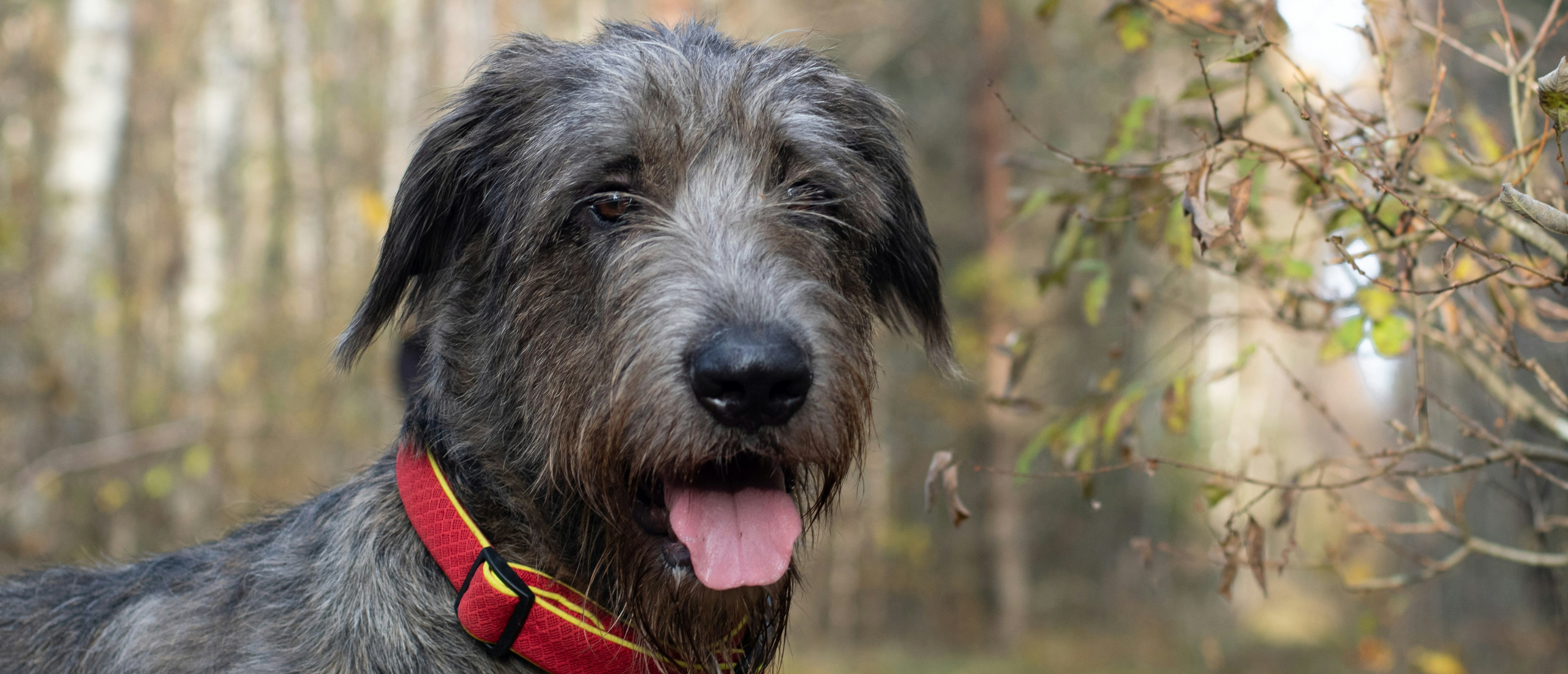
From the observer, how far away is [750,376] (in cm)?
217

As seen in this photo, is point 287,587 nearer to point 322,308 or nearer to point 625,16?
point 625,16

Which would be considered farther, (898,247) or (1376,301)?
(898,247)

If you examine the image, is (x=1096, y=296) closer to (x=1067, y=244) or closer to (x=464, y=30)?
(x=1067, y=244)

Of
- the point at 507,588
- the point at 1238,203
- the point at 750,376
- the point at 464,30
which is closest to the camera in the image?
the point at 750,376

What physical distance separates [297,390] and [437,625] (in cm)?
1210

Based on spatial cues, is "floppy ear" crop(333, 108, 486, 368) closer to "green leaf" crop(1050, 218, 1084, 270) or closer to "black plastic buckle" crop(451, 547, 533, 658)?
"black plastic buckle" crop(451, 547, 533, 658)

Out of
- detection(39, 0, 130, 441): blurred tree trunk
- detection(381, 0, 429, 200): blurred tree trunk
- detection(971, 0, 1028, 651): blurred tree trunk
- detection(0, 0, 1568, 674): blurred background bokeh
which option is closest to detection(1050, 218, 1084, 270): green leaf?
detection(0, 0, 1568, 674): blurred background bokeh

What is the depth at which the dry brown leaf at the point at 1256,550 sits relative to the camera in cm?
286

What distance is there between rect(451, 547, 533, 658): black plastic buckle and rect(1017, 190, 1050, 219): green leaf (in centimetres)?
202

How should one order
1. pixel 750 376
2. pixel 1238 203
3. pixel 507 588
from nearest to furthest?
pixel 750 376 → pixel 507 588 → pixel 1238 203

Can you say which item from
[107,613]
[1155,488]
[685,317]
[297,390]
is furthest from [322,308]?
[685,317]

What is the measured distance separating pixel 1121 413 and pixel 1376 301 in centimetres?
77

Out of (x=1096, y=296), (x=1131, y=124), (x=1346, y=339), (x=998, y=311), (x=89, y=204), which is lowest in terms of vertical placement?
(x=998, y=311)

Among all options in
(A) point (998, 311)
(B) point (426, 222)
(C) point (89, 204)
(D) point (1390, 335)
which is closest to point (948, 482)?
(D) point (1390, 335)
